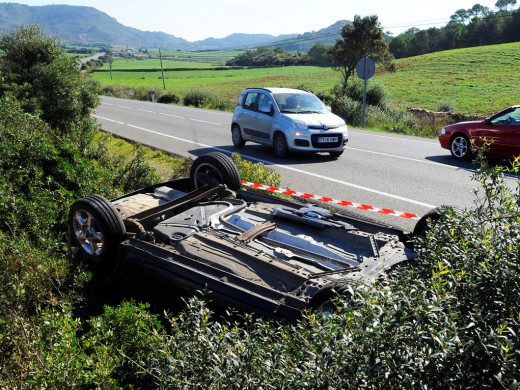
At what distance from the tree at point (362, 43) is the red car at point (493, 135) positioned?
48.9 feet

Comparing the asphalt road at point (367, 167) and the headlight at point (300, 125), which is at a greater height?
the headlight at point (300, 125)

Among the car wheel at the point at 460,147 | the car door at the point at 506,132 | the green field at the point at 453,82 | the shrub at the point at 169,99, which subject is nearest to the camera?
the car door at the point at 506,132

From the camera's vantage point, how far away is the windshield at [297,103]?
13812mm

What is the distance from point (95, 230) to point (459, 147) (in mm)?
10421

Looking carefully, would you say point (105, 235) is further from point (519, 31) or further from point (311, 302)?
point (519, 31)

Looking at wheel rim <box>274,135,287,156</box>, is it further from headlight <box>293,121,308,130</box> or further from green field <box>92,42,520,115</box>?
green field <box>92,42,520,115</box>

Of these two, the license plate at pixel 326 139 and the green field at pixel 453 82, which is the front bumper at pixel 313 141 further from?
the green field at pixel 453 82

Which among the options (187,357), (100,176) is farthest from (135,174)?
(187,357)

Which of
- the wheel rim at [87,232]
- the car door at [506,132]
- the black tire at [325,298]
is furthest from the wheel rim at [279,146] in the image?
the black tire at [325,298]

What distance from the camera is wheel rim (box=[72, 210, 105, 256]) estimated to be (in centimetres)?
561

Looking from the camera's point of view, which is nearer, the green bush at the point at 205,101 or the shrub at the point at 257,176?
the shrub at the point at 257,176

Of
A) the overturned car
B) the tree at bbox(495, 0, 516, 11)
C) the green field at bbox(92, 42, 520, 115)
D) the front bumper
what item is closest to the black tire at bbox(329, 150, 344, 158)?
the front bumper

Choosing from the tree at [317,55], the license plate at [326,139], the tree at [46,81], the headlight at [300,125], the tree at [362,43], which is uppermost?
the tree at [317,55]

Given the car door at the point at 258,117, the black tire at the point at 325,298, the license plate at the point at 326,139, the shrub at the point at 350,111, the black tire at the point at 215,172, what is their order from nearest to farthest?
1. the black tire at the point at 325,298
2. the black tire at the point at 215,172
3. the license plate at the point at 326,139
4. the car door at the point at 258,117
5. the shrub at the point at 350,111
